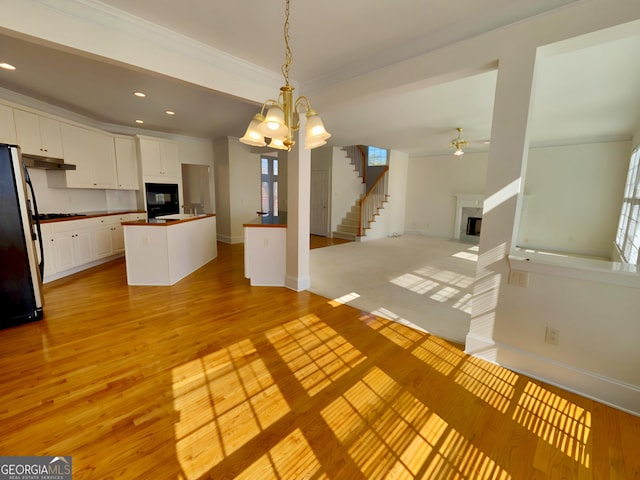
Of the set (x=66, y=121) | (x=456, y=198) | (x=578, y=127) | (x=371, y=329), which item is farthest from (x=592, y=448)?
(x=456, y=198)

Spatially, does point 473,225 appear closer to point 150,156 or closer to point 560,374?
point 560,374

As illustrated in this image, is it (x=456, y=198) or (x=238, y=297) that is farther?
(x=456, y=198)

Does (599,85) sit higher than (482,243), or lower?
higher

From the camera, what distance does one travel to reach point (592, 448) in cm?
157

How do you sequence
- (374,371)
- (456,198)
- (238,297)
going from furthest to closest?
(456,198)
(238,297)
(374,371)

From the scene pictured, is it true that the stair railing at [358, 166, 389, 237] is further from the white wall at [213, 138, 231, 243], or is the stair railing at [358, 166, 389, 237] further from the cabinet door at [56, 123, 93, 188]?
the cabinet door at [56, 123, 93, 188]

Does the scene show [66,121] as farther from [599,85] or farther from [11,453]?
[599,85]

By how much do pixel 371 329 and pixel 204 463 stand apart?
1894 millimetres

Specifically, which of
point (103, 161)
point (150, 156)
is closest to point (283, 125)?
point (103, 161)

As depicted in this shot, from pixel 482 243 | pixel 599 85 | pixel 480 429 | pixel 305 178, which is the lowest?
pixel 480 429

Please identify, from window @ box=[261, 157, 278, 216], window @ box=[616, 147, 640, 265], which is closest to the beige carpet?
window @ box=[616, 147, 640, 265]

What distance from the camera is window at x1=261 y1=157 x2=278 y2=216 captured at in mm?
11148

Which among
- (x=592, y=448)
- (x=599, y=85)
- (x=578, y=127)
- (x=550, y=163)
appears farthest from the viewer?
(x=550, y=163)

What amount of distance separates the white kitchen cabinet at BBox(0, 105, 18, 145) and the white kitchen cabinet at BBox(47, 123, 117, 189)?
787 mm
